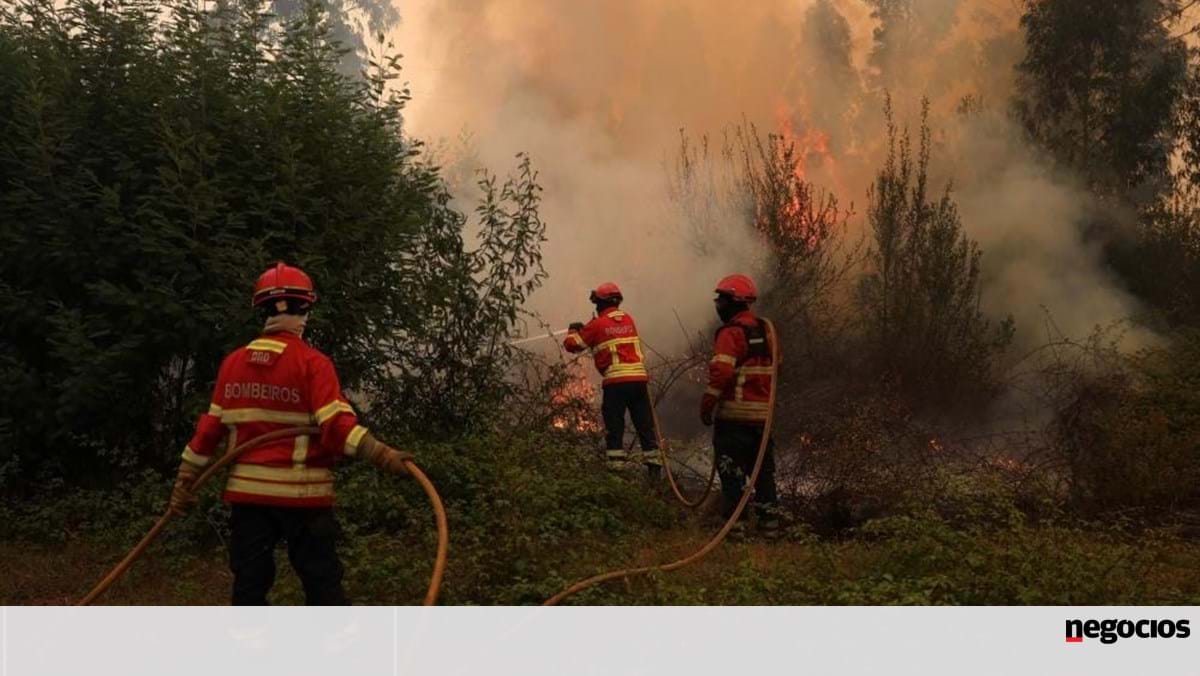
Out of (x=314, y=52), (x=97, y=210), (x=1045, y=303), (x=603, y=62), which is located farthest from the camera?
(x=603, y=62)

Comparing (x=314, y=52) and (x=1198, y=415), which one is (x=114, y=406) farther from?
(x=1198, y=415)

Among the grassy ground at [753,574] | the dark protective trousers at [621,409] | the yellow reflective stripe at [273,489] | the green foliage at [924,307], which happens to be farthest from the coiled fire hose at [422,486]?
the green foliage at [924,307]

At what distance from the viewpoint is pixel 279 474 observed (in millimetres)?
4973

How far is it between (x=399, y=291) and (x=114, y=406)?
2516 mm

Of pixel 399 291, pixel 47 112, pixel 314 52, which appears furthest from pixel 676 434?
pixel 47 112

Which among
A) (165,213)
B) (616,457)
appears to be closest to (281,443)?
(165,213)

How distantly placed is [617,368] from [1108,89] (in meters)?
9.71

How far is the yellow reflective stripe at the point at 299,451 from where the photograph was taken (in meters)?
4.99

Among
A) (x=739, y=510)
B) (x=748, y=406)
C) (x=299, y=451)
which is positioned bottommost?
(x=739, y=510)

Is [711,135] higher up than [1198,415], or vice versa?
[711,135]

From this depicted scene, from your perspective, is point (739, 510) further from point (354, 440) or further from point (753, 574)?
point (354, 440)

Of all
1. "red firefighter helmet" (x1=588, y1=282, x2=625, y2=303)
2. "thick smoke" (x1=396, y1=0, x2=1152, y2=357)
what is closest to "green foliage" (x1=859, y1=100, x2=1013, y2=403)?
"thick smoke" (x1=396, y1=0, x2=1152, y2=357)

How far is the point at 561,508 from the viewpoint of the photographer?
8.17 metres
